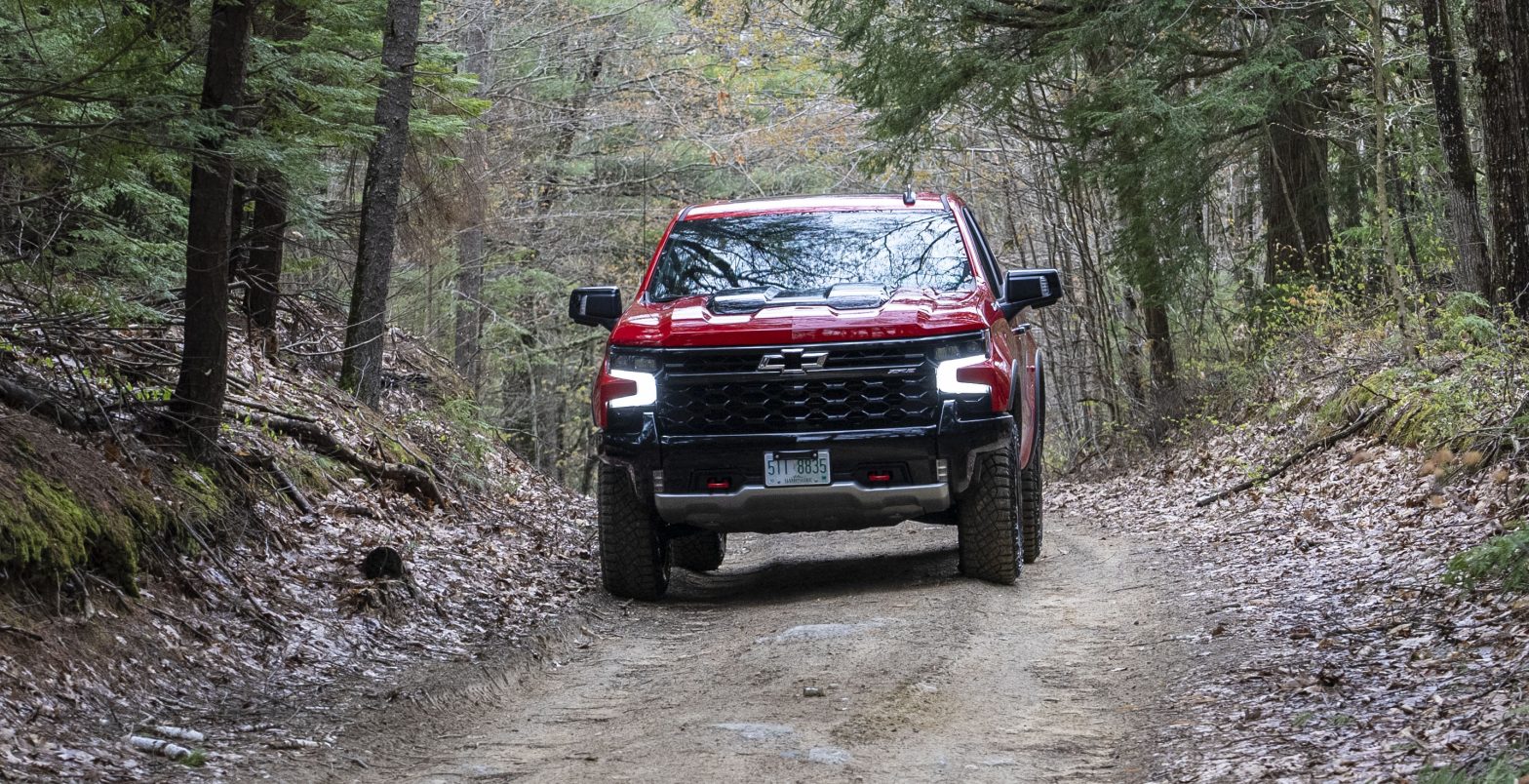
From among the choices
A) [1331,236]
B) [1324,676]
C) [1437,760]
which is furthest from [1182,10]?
[1437,760]

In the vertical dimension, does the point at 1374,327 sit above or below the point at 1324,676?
above

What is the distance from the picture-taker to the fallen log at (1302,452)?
38.1 feet

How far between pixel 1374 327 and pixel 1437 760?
33.3ft

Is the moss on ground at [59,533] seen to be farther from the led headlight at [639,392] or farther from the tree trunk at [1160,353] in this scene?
the tree trunk at [1160,353]

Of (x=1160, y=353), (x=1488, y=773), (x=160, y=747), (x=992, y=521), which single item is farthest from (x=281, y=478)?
(x=1160, y=353)

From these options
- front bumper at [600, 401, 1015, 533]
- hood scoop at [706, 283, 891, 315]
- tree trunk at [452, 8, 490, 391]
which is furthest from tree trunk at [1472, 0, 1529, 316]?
tree trunk at [452, 8, 490, 391]

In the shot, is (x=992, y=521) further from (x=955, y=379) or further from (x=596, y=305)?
(x=596, y=305)

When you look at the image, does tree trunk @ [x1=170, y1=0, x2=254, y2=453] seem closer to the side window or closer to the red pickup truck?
the red pickup truck

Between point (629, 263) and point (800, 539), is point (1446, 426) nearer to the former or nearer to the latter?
point (800, 539)

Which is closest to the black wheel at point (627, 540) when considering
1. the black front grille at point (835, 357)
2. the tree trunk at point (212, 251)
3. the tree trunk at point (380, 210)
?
the black front grille at point (835, 357)

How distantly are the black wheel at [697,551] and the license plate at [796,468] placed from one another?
2.34m

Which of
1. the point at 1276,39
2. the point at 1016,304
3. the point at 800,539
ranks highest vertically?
the point at 1276,39

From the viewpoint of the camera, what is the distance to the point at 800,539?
12531 millimetres

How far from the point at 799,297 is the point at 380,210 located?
5.37 m
